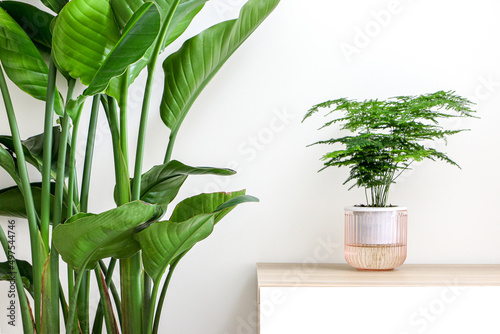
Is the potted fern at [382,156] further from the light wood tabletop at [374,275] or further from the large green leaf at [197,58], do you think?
the large green leaf at [197,58]

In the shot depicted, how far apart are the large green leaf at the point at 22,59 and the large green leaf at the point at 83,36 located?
0.15 m

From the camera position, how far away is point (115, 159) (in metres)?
0.98

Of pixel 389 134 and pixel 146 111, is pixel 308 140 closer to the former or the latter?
pixel 389 134

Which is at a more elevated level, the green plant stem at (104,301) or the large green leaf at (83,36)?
the large green leaf at (83,36)

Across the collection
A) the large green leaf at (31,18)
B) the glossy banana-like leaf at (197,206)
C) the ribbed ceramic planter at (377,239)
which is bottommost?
the ribbed ceramic planter at (377,239)

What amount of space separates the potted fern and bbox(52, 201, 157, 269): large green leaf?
48 centimetres

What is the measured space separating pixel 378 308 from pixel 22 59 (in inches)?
33.8

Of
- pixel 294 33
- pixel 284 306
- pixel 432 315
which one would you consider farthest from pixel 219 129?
pixel 432 315

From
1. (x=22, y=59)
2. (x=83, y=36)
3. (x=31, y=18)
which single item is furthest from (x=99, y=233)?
(x=31, y=18)

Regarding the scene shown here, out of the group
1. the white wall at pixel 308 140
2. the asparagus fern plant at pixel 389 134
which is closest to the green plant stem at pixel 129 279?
the white wall at pixel 308 140

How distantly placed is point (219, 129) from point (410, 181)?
20.3 inches

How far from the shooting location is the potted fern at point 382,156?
109 cm

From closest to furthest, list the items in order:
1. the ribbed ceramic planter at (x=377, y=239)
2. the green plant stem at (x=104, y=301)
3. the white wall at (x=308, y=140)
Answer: the green plant stem at (x=104, y=301) < the ribbed ceramic planter at (x=377, y=239) < the white wall at (x=308, y=140)

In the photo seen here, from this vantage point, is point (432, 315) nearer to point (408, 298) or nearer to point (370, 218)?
point (408, 298)
